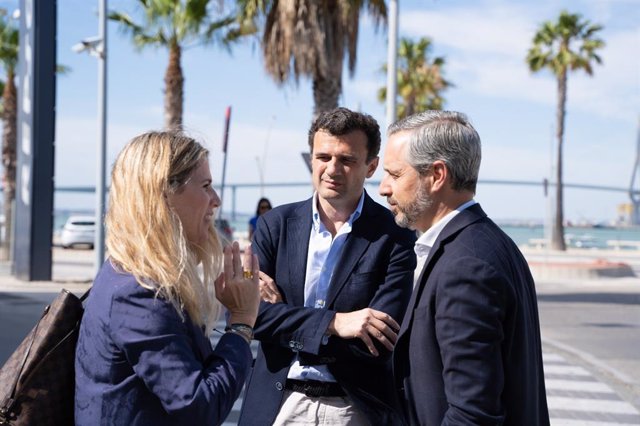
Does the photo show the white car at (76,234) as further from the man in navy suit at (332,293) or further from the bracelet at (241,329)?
the bracelet at (241,329)

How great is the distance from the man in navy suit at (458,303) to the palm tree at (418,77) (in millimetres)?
39935

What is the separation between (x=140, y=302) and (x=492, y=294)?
2.80 ft

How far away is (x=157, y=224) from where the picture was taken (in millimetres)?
2219

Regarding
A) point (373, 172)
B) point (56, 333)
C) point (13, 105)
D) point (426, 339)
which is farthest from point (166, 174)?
point (13, 105)

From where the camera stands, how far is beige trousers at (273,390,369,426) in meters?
2.94

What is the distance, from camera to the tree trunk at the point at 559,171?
4147 centimetres

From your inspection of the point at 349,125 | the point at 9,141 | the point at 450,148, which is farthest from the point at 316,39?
the point at 9,141

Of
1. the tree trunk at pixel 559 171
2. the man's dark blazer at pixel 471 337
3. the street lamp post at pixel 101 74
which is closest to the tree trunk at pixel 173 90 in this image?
the street lamp post at pixel 101 74

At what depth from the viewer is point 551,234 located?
42.9 metres

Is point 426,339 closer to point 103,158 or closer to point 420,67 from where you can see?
point 103,158

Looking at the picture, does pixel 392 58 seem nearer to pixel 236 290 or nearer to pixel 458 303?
pixel 236 290

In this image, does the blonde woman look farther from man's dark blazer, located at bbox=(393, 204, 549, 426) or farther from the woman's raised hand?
man's dark blazer, located at bbox=(393, 204, 549, 426)

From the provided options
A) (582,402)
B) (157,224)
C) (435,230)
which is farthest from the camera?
(582,402)

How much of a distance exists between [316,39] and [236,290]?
15690mm
